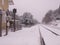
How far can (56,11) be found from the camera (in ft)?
427

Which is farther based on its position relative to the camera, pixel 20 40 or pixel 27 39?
pixel 27 39

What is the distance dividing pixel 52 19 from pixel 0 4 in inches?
4277

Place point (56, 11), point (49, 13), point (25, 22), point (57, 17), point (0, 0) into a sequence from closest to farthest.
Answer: point (0, 0), point (25, 22), point (57, 17), point (56, 11), point (49, 13)

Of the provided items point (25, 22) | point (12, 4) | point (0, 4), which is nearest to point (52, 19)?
point (25, 22)

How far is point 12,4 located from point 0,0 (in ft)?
52.7

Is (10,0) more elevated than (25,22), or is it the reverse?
(10,0)

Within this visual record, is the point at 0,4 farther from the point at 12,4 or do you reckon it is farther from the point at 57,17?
the point at 57,17

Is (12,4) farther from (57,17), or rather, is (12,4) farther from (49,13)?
(49,13)

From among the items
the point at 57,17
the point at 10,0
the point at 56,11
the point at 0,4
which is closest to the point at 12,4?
the point at 10,0

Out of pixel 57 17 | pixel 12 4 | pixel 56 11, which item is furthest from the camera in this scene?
pixel 56 11

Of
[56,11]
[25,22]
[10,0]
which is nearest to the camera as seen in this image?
[10,0]

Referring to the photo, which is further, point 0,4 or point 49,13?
point 49,13

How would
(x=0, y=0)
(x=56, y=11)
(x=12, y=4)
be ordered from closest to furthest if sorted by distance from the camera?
(x=0, y=0), (x=12, y=4), (x=56, y=11)

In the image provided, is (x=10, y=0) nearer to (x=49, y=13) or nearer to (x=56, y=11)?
(x=56, y=11)
